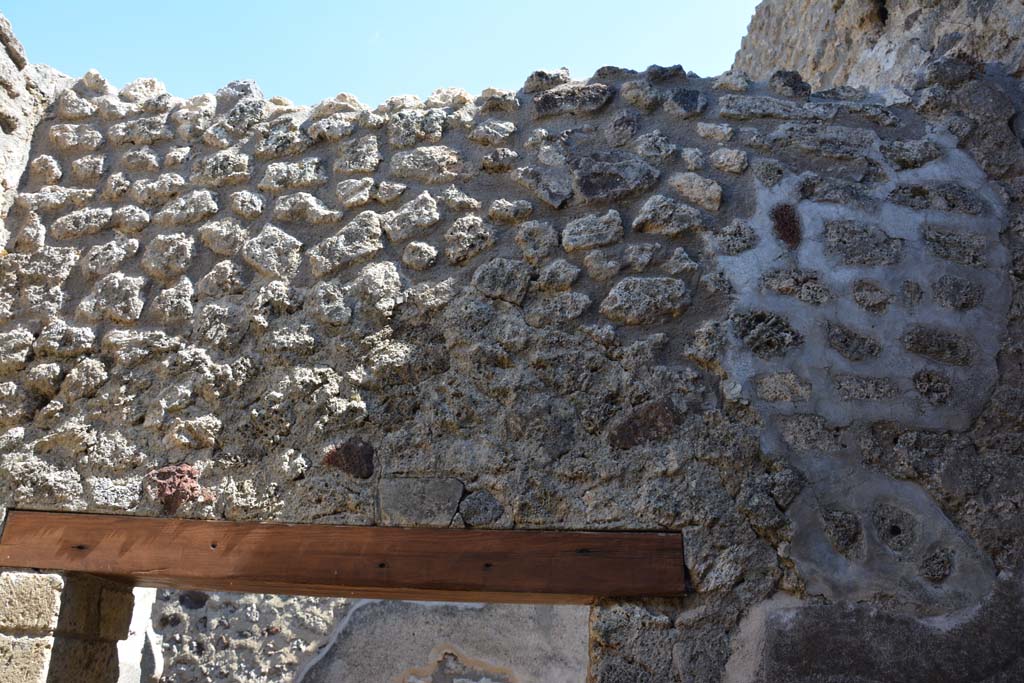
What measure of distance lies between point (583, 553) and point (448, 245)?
963 mm

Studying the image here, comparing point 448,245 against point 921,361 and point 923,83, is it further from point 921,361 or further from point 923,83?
point 923,83

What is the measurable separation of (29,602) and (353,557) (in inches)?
34.5

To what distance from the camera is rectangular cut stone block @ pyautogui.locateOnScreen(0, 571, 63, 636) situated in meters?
2.41

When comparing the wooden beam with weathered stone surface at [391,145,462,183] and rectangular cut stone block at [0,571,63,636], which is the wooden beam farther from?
weathered stone surface at [391,145,462,183]

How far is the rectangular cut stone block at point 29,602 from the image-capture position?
2412mm

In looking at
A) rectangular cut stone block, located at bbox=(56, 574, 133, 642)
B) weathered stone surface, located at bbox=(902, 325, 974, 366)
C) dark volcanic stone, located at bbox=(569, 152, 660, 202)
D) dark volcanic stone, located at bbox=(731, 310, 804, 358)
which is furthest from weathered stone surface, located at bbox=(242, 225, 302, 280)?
weathered stone surface, located at bbox=(902, 325, 974, 366)

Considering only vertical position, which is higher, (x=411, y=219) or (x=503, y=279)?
(x=411, y=219)

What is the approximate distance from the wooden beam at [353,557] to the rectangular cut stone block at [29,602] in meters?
0.04

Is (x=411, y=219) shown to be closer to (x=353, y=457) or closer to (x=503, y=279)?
(x=503, y=279)

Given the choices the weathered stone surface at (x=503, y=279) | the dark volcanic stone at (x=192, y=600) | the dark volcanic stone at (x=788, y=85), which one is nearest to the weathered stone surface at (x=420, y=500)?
the weathered stone surface at (x=503, y=279)

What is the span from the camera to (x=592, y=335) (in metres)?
2.47

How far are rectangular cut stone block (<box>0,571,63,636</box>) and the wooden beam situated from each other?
4 centimetres

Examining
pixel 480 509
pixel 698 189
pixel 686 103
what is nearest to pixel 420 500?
pixel 480 509

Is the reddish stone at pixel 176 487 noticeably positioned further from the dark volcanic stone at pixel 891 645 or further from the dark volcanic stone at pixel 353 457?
the dark volcanic stone at pixel 891 645
